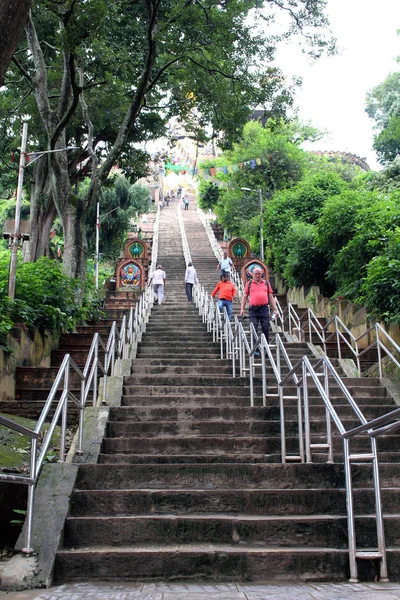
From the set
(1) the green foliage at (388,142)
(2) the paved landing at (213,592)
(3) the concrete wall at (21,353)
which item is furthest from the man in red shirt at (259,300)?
(1) the green foliage at (388,142)

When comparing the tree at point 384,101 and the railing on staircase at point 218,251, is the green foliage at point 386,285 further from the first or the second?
the tree at point 384,101

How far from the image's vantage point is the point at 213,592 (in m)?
3.88

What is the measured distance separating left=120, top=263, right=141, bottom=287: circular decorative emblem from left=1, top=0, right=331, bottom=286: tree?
18.9ft

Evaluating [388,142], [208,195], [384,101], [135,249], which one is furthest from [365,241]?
[208,195]

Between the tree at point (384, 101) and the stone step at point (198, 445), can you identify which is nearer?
the stone step at point (198, 445)

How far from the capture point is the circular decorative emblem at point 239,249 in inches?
1083

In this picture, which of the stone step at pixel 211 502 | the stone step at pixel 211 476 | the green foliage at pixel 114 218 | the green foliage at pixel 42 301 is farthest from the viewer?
the green foliage at pixel 114 218

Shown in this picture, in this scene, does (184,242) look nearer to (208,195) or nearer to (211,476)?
(208,195)

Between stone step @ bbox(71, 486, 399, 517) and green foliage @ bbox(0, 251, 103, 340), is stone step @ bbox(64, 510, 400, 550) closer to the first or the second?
stone step @ bbox(71, 486, 399, 517)

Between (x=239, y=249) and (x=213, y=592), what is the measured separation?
24163mm

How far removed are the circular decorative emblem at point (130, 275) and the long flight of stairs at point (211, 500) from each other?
14886mm

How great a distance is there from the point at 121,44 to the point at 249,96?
12.3 ft

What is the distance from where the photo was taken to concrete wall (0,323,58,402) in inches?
339

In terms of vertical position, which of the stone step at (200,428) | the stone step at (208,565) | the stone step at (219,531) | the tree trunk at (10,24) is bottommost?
the stone step at (208,565)
